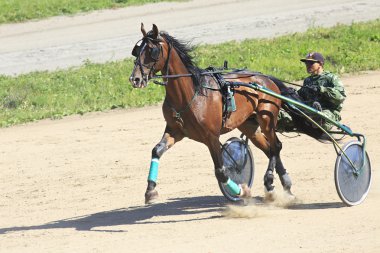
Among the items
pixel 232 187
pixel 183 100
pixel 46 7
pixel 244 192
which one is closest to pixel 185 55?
pixel 183 100

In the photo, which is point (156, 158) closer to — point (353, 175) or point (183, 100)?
point (183, 100)

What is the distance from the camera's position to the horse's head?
884 cm

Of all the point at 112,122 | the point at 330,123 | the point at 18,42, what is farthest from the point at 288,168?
the point at 18,42

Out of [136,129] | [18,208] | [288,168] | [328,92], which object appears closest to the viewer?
[328,92]

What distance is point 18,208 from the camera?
34.1 feet

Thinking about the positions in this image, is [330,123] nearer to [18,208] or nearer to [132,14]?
[18,208]

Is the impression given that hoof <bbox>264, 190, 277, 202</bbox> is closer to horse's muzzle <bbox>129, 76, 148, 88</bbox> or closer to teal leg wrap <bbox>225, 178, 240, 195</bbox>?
teal leg wrap <bbox>225, 178, 240, 195</bbox>

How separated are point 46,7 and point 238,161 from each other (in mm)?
13136

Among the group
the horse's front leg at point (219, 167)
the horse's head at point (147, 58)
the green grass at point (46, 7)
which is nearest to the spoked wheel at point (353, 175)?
the horse's front leg at point (219, 167)

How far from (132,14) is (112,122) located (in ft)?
27.5

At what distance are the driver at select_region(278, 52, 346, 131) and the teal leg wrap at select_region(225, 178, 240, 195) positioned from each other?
113 cm

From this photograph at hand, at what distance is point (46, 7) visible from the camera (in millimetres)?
22531

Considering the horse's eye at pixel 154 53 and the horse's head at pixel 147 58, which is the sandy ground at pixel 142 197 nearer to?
the horse's head at pixel 147 58

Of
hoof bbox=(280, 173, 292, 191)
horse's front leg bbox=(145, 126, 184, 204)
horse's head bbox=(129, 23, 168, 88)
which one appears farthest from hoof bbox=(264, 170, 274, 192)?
horse's head bbox=(129, 23, 168, 88)
